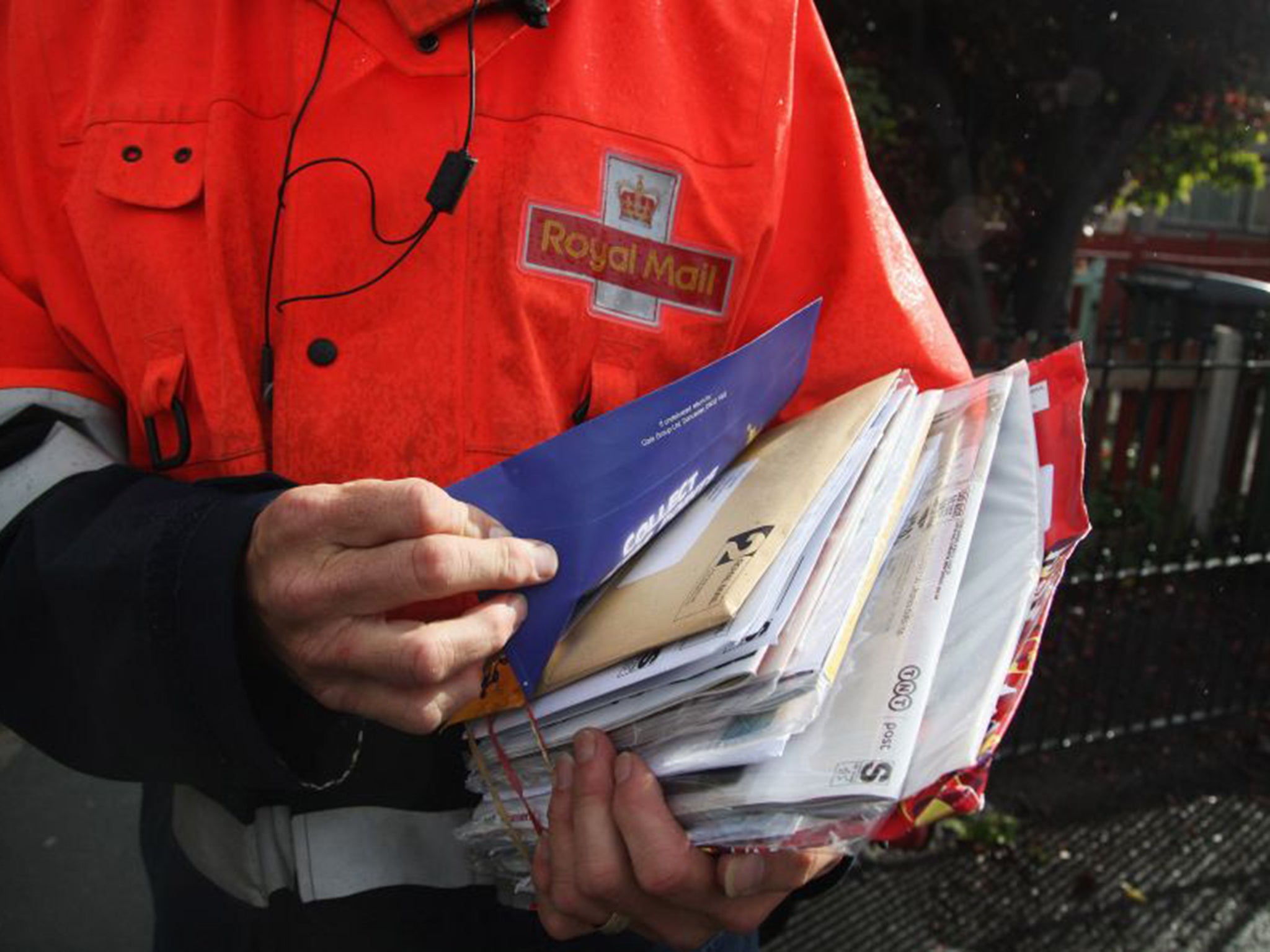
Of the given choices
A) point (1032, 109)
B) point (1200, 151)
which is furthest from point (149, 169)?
point (1200, 151)

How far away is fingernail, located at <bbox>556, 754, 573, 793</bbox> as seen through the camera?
39.5 inches

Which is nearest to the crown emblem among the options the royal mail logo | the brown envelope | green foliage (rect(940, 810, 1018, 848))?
the royal mail logo

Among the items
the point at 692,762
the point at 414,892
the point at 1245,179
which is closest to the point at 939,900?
the point at 414,892

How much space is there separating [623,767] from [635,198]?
61 centimetres

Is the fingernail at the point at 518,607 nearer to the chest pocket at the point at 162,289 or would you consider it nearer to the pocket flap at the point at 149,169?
the chest pocket at the point at 162,289

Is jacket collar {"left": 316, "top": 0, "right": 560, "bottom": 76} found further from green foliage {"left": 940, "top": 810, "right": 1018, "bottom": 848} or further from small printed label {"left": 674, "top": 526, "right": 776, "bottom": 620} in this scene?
green foliage {"left": 940, "top": 810, "right": 1018, "bottom": 848}

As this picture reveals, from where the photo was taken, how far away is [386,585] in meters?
0.87

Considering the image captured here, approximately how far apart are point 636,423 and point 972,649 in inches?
14.1

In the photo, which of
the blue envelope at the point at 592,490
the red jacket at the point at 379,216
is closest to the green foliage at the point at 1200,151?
the red jacket at the point at 379,216

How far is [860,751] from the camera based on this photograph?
0.86 m

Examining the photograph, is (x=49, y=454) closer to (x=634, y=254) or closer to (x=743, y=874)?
(x=634, y=254)

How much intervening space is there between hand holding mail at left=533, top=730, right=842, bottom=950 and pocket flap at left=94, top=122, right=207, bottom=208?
2.29ft

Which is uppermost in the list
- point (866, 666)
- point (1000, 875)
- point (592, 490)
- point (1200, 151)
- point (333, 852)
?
point (1200, 151)

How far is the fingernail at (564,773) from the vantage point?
1.00 metres
